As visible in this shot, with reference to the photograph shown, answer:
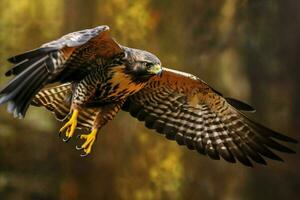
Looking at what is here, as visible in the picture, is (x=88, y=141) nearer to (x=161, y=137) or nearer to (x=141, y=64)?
(x=141, y=64)

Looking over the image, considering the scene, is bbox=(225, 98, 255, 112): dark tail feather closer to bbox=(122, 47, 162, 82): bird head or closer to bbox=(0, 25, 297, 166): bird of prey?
bbox=(0, 25, 297, 166): bird of prey

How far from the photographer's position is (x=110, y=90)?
4125 millimetres

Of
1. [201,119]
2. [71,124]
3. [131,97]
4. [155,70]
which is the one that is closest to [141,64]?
[155,70]

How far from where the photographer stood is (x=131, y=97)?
193 inches

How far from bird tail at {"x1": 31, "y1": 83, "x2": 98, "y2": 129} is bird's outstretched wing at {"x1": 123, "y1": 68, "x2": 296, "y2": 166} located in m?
0.40

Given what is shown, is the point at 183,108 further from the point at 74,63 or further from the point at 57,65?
the point at 57,65

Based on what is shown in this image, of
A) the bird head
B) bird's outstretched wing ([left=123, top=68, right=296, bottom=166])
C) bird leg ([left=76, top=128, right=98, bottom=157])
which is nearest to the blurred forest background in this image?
bird's outstretched wing ([left=123, top=68, right=296, bottom=166])

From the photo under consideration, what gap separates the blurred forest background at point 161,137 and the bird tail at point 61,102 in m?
2.23

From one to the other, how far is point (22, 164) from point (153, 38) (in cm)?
212

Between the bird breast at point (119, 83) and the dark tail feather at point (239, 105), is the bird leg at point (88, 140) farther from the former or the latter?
the dark tail feather at point (239, 105)

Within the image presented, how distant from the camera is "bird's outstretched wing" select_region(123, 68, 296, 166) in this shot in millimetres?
4660

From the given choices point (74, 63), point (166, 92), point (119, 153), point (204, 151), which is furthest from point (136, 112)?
point (119, 153)

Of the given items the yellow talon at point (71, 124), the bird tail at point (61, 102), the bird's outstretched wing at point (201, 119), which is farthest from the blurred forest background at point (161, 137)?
the yellow talon at point (71, 124)

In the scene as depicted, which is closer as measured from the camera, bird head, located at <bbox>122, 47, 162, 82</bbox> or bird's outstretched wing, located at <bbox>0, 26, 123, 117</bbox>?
bird's outstretched wing, located at <bbox>0, 26, 123, 117</bbox>
